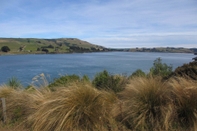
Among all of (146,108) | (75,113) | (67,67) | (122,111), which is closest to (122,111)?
(122,111)

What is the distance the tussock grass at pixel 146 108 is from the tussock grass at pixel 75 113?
17.8 inches

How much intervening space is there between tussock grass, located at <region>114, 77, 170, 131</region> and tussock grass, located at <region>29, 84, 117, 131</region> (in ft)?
1.49

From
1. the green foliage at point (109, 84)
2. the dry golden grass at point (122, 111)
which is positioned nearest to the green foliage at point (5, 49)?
the green foliage at point (109, 84)

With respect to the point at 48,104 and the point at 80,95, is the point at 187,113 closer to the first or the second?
the point at 80,95

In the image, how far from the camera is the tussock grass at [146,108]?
4.94m

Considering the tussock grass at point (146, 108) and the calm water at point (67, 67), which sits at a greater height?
the tussock grass at point (146, 108)

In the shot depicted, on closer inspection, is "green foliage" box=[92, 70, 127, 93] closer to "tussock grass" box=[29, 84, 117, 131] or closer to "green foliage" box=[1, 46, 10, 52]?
"tussock grass" box=[29, 84, 117, 131]

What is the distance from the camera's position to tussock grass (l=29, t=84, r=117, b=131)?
483 cm

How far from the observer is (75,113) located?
4.95 m

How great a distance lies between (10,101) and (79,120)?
306cm

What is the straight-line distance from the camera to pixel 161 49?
152625 mm

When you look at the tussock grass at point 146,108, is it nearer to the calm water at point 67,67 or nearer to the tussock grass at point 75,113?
the tussock grass at point 75,113

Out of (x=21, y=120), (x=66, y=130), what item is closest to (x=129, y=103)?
(x=66, y=130)

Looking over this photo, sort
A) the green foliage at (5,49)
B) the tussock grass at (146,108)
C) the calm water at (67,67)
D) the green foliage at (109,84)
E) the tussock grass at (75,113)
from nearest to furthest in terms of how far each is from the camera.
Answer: the tussock grass at (75,113) → the tussock grass at (146,108) → the green foliage at (109,84) → the calm water at (67,67) → the green foliage at (5,49)
